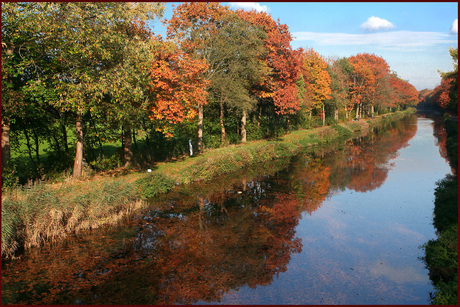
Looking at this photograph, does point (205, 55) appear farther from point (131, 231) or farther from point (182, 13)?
point (131, 231)

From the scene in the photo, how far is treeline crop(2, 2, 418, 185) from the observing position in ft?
59.2

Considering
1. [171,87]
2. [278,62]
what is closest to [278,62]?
[278,62]

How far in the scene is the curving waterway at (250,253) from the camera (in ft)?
37.4

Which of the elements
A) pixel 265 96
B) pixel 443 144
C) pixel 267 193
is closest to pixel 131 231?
pixel 267 193

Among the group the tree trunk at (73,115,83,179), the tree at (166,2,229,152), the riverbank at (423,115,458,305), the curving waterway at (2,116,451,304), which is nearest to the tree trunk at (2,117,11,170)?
the tree trunk at (73,115,83,179)

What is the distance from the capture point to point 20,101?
1723 centimetres

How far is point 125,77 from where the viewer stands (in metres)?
19.6

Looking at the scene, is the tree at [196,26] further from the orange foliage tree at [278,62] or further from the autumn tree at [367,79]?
the autumn tree at [367,79]

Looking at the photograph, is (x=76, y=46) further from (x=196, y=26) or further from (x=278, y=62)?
(x=278, y=62)

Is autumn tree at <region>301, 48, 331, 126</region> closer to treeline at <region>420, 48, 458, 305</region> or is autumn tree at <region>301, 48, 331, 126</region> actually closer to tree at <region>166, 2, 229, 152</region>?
tree at <region>166, 2, 229, 152</region>

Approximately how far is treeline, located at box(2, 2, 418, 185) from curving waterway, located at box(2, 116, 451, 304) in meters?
6.76

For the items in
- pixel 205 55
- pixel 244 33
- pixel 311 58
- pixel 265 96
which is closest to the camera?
pixel 205 55

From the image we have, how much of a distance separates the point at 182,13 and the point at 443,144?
3846 cm

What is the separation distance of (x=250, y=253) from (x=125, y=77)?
1257 cm
